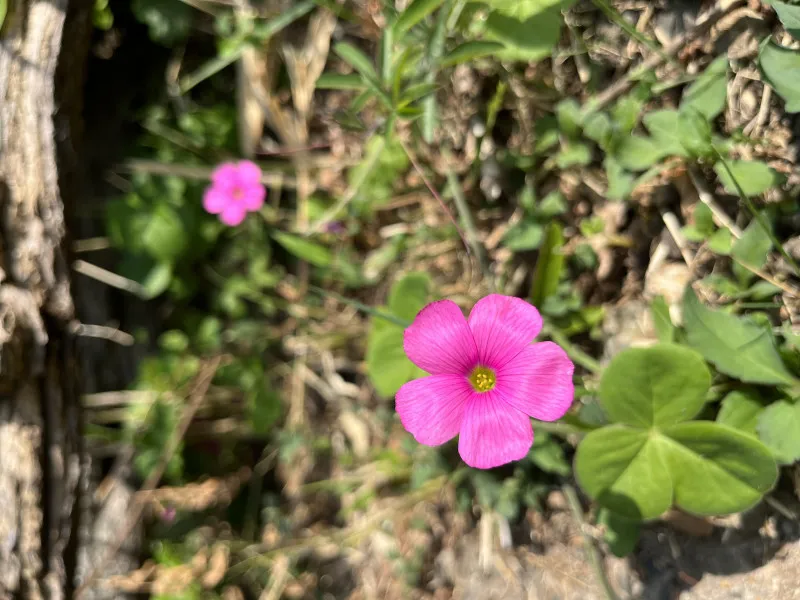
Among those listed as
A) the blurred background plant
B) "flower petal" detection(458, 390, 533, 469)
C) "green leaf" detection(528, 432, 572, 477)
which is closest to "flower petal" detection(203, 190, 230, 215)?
the blurred background plant

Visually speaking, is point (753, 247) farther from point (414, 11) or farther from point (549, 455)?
point (414, 11)

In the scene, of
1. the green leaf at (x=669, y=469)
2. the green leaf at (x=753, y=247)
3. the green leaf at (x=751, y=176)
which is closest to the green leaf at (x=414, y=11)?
the green leaf at (x=751, y=176)

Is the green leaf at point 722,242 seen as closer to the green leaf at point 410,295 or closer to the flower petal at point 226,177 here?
the green leaf at point 410,295

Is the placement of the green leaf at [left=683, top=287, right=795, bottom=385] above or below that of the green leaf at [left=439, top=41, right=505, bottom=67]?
below

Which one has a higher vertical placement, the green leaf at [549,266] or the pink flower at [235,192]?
the green leaf at [549,266]

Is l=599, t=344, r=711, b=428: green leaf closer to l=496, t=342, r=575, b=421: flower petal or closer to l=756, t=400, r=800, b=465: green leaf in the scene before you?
l=756, t=400, r=800, b=465: green leaf
